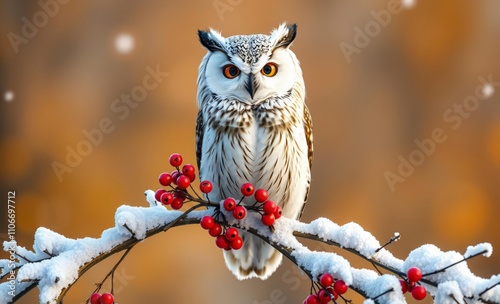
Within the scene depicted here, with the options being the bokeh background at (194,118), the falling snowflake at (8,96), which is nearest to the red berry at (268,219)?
the bokeh background at (194,118)

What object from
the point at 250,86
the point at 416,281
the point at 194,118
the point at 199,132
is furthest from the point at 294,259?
the point at 194,118

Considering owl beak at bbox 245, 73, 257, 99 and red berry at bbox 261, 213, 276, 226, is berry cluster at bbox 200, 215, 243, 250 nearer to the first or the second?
red berry at bbox 261, 213, 276, 226

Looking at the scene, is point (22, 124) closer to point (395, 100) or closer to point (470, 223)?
point (395, 100)

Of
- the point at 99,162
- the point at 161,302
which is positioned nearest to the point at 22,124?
the point at 99,162

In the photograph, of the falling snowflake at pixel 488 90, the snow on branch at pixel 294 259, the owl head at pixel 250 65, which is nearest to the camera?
the snow on branch at pixel 294 259

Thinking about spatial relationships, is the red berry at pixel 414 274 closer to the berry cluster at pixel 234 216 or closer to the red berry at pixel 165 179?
the berry cluster at pixel 234 216

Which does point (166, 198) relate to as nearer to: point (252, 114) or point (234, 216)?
point (234, 216)

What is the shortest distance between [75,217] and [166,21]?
0.78 meters

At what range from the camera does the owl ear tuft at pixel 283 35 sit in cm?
98

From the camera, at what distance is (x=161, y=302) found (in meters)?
2.13

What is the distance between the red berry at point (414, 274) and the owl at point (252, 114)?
0.38 meters

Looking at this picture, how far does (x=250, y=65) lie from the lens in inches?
37.2

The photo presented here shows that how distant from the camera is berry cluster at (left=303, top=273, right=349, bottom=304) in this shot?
711mm

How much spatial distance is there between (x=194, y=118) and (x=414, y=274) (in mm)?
1528
